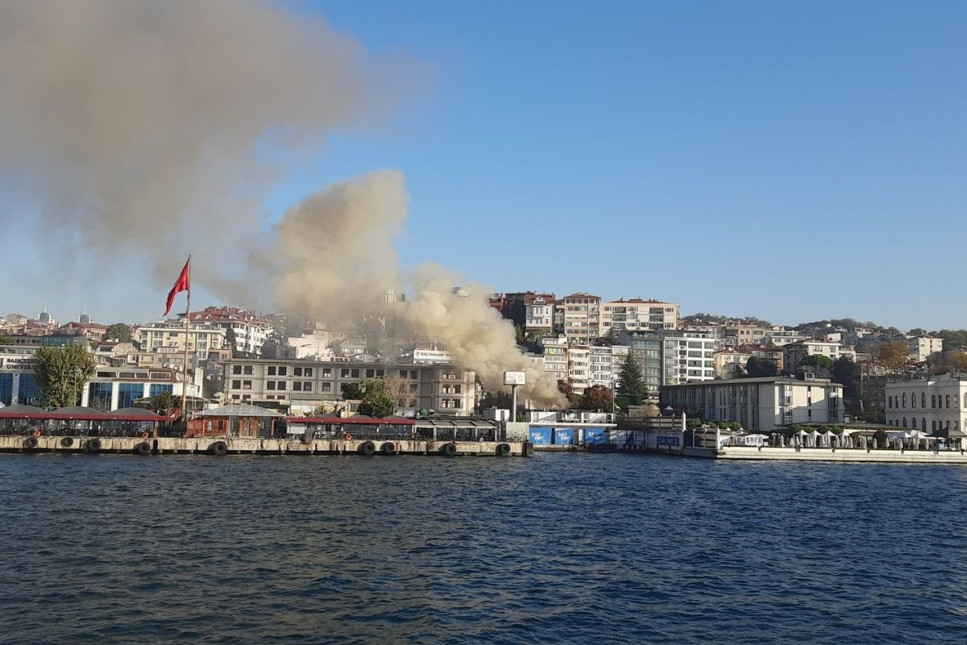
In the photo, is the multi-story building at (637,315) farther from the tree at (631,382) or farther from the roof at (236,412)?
the roof at (236,412)

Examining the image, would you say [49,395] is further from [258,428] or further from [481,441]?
[481,441]

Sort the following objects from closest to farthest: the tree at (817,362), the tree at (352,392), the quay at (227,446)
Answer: the quay at (227,446), the tree at (352,392), the tree at (817,362)

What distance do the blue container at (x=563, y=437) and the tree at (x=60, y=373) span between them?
55.6m

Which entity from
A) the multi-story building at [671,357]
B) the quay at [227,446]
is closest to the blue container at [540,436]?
the quay at [227,446]

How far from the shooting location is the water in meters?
22.8

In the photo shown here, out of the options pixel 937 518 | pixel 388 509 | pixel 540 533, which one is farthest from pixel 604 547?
pixel 937 518

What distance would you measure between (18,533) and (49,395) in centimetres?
6895

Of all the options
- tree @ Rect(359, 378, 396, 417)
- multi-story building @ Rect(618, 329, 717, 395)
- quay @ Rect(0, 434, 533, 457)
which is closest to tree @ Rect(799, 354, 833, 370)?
multi-story building @ Rect(618, 329, 717, 395)

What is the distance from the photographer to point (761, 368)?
592ft

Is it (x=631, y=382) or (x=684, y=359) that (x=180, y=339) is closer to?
(x=631, y=382)

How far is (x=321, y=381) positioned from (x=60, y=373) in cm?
3379

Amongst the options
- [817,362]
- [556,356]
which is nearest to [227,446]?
[556,356]

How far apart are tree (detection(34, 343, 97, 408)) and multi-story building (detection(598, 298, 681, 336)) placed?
120 meters

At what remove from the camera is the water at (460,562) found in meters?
22.8
